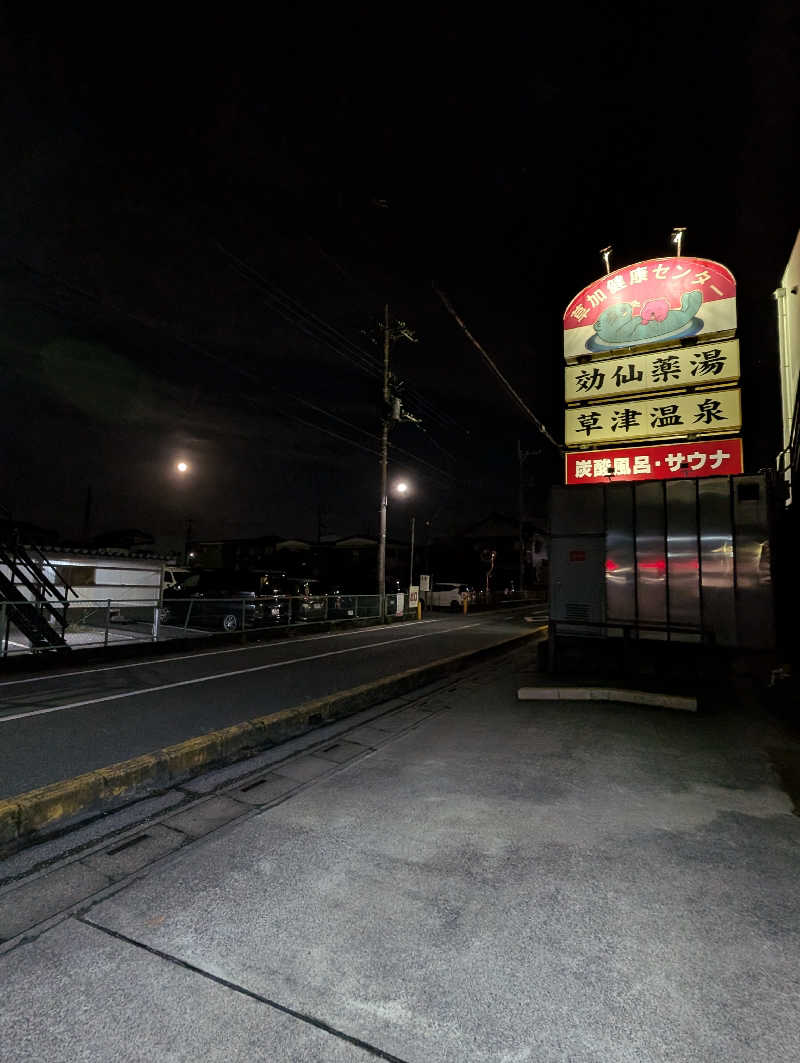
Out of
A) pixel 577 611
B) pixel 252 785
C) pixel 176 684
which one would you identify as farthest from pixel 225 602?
pixel 252 785

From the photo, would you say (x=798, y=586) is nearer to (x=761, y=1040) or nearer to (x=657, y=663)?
(x=657, y=663)

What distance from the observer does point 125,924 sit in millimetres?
2811

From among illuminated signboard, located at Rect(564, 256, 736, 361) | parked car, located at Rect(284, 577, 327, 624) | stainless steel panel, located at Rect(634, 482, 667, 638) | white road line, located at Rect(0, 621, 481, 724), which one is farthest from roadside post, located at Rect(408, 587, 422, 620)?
stainless steel panel, located at Rect(634, 482, 667, 638)

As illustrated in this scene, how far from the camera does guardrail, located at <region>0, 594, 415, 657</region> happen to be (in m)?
10.7

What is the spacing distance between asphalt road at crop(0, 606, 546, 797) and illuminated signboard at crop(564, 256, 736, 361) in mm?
9126

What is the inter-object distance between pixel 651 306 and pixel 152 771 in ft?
46.1

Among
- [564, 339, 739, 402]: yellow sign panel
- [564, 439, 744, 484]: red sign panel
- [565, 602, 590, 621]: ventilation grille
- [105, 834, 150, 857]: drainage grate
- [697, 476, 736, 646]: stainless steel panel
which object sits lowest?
[105, 834, 150, 857]: drainage grate

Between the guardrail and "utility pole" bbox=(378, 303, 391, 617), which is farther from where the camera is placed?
"utility pole" bbox=(378, 303, 391, 617)

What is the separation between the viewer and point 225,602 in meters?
15.2

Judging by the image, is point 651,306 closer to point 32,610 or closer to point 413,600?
point 32,610

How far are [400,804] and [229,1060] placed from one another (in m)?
2.57

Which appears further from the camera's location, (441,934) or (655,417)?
(655,417)

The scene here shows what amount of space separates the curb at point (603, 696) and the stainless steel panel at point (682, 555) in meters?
2.11

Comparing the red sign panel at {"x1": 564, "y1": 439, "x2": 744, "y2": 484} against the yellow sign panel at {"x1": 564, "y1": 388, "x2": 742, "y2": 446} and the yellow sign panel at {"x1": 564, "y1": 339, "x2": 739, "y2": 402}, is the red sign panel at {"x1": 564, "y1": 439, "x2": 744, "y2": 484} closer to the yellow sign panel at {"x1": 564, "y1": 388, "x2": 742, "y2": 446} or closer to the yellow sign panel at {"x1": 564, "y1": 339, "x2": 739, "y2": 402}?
the yellow sign panel at {"x1": 564, "y1": 388, "x2": 742, "y2": 446}
